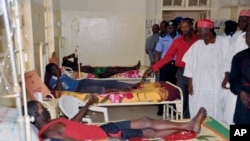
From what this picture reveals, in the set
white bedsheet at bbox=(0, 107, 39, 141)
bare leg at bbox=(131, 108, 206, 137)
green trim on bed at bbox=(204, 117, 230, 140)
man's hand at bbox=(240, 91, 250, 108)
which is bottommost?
green trim on bed at bbox=(204, 117, 230, 140)

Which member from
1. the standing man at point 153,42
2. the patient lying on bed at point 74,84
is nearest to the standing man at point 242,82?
the patient lying on bed at point 74,84

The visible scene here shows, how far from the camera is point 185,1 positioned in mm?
7094

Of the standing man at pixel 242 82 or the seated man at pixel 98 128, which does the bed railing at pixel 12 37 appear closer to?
the seated man at pixel 98 128

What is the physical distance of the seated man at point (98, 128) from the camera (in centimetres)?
213

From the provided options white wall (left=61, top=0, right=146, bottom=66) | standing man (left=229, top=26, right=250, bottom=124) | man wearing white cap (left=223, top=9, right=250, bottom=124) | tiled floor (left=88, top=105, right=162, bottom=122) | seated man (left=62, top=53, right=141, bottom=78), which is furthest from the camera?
white wall (left=61, top=0, right=146, bottom=66)

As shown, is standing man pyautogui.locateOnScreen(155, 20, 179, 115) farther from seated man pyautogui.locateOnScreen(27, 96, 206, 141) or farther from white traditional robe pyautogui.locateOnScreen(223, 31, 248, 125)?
seated man pyautogui.locateOnScreen(27, 96, 206, 141)

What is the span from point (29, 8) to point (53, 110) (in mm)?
1175

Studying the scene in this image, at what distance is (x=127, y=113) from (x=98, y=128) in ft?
8.12

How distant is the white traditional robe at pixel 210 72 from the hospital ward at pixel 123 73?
0.04ft

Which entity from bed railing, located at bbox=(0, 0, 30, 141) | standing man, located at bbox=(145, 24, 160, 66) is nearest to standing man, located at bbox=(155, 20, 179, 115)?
standing man, located at bbox=(145, 24, 160, 66)

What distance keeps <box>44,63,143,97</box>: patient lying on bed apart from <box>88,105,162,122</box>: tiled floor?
0.55 metres

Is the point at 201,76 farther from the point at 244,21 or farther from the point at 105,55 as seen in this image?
the point at 105,55

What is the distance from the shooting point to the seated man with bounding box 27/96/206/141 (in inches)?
83.9

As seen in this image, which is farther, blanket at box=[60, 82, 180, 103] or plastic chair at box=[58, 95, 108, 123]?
blanket at box=[60, 82, 180, 103]
